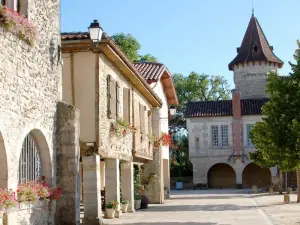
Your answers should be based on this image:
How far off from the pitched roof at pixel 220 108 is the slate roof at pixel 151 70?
788 inches

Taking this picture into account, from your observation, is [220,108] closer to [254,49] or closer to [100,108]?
[254,49]

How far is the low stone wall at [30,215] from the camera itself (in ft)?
30.7

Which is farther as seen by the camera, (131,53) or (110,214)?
(131,53)

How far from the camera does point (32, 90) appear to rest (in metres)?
10.9

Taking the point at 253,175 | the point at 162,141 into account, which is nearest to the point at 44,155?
the point at 162,141

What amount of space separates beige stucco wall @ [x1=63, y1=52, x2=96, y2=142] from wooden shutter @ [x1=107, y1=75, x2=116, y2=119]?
113 cm

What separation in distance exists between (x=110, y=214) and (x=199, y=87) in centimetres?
4788

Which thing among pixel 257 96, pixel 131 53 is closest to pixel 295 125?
pixel 131 53

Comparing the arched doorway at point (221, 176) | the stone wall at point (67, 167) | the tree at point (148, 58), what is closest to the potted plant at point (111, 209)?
the stone wall at point (67, 167)

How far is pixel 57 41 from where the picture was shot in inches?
493

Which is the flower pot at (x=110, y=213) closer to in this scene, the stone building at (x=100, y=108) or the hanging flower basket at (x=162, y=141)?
the stone building at (x=100, y=108)

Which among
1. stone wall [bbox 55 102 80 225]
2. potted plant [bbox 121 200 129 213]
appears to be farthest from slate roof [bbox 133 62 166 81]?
stone wall [bbox 55 102 80 225]

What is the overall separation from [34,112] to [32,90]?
0.46m

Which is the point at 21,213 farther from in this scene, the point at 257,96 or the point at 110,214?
the point at 257,96
